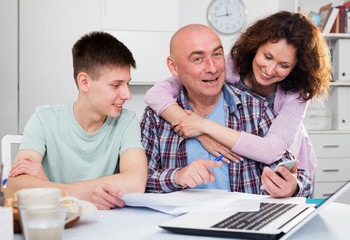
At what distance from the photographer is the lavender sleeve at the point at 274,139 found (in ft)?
4.85

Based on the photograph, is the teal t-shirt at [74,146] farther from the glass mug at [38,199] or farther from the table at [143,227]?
the glass mug at [38,199]

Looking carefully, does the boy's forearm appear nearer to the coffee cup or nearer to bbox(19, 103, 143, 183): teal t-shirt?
bbox(19, 103, 143, 183): teal t-shirt

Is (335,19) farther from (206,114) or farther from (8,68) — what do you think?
(8,68)

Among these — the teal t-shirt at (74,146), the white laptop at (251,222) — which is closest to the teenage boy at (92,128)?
the teal t-shirt at (74,146)

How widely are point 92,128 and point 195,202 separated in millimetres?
605

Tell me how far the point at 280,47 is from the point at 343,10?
237 centimetres

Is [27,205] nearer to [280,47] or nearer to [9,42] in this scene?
[280,47]

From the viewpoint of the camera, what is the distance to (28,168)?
1312mm

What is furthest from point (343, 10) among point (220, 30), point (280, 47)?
point (280, 47)

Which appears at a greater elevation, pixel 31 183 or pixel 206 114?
pixel 206 114

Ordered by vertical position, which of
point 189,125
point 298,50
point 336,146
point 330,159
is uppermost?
point 298,50

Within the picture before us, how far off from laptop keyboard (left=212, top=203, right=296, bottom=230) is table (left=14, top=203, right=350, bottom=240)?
0.06 m

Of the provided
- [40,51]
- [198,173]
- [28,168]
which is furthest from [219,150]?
[40,51]

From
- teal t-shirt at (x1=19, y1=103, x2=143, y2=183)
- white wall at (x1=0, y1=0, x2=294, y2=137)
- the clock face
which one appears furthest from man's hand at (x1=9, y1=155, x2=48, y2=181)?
the clock face
